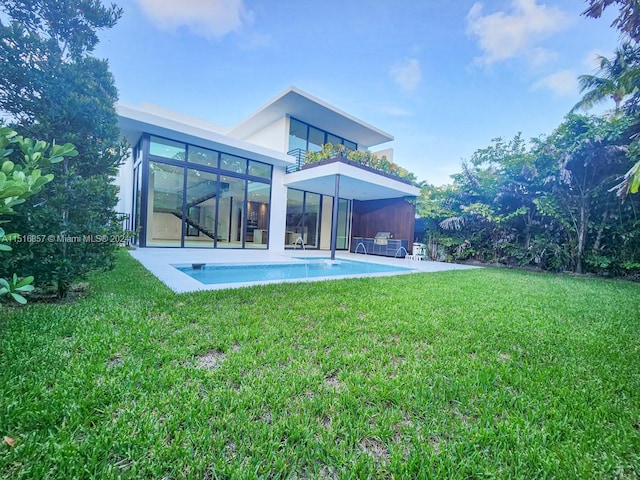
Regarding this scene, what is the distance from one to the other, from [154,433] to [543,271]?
1201cm

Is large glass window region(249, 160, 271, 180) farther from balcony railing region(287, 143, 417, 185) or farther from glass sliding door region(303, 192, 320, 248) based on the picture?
glass sliding door region(303, 192, 320, 248)

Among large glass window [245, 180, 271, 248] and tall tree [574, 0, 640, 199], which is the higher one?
tall tree [574, 0, 640, 199]

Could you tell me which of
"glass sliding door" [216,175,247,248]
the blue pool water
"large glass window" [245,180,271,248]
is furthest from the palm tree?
"glass sliding door" [216,175,247,248]

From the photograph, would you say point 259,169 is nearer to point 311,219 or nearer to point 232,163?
point 232,163

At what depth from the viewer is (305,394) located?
181 centimetres

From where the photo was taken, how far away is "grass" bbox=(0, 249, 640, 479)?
4.18ft

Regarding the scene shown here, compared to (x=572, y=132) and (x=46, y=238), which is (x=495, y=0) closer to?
(x=572, y=132)

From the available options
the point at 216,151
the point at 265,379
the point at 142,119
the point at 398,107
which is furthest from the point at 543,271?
the point at 142,119

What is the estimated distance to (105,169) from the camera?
3.62 metres

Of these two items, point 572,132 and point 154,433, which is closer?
point 154,433

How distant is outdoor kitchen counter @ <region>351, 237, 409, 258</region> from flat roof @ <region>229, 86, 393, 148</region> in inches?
226

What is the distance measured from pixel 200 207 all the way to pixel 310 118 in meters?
6.65

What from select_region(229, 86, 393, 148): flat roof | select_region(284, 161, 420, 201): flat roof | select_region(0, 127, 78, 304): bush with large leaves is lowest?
select_region(0, 127, 78, 304): bush with large leaves

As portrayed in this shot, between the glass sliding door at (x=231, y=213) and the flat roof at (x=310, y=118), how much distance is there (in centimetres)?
366
